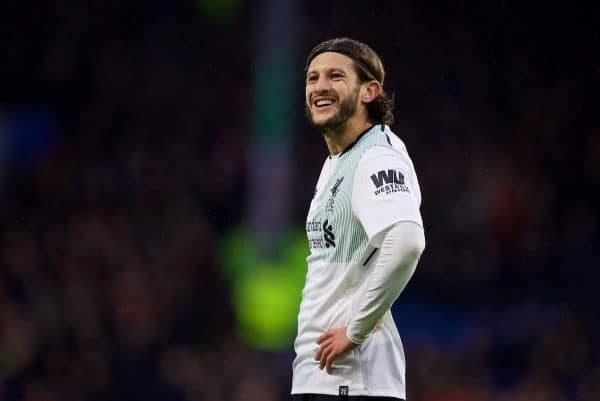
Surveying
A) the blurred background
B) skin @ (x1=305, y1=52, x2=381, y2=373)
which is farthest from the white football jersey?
the blurred background

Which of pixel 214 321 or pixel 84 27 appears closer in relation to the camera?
pixel 214 321

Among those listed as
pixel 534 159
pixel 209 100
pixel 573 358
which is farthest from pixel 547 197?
pixel 209 100

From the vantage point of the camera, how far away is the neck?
380 cm

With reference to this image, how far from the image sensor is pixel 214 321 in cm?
880

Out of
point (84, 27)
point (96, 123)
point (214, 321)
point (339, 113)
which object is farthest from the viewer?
point (84, 27)

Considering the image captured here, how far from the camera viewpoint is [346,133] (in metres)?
3.80

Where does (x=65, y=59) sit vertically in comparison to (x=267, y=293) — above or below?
above

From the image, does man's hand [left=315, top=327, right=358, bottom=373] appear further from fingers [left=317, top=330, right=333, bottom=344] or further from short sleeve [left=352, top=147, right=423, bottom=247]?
short sleeve [left=352, top=147, right=423, bottom=247]

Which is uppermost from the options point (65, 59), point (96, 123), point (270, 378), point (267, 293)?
point (65, 59)

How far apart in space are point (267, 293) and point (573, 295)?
8.49ft

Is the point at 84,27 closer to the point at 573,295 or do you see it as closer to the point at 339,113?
the point at 573,295

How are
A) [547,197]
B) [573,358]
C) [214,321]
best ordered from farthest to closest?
[547,197]
[214,321]
[573,358]

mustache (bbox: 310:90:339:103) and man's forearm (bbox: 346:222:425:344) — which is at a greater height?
mustache (bbox: 310:90:339:103)

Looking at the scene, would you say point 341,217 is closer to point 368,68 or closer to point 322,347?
point 322,347
